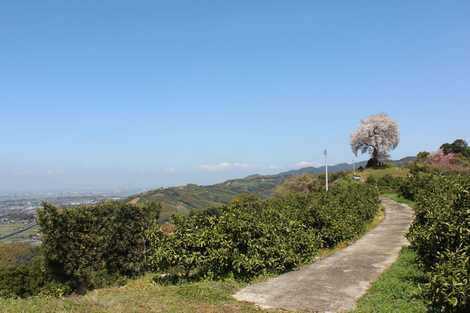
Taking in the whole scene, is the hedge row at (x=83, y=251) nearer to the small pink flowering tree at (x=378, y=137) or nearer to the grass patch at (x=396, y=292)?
the grass patch at (x=396, y=292)

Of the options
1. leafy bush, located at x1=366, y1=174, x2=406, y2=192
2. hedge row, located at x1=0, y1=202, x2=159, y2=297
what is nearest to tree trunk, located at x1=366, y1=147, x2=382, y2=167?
leafy bush, located at x1=366, y1=174, x2=406, y2=192

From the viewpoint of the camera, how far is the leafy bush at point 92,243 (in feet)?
42.3

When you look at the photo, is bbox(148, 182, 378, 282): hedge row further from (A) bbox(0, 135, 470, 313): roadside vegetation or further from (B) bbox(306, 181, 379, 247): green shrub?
(B) bbox(306, 181, 379, 247): green shrub

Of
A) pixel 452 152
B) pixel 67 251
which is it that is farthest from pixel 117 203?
pixel 452 152

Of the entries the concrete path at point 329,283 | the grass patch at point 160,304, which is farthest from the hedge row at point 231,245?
the grass patch at point 160,304

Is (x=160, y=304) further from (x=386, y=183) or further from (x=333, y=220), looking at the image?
(x=386, y=183)

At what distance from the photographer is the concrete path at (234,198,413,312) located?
6.89 meters

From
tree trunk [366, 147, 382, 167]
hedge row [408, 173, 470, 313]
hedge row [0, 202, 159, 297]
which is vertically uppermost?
tree trunk [366, 147, 382, 167]

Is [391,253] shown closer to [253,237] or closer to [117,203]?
[253,237]

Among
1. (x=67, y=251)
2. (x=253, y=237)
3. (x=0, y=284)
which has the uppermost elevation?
(x=253, y=237)

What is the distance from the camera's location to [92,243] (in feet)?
43.1

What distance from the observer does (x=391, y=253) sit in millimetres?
11344

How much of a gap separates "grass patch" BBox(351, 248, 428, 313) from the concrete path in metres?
0.21

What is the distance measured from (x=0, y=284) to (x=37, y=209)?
3137 millimetres
